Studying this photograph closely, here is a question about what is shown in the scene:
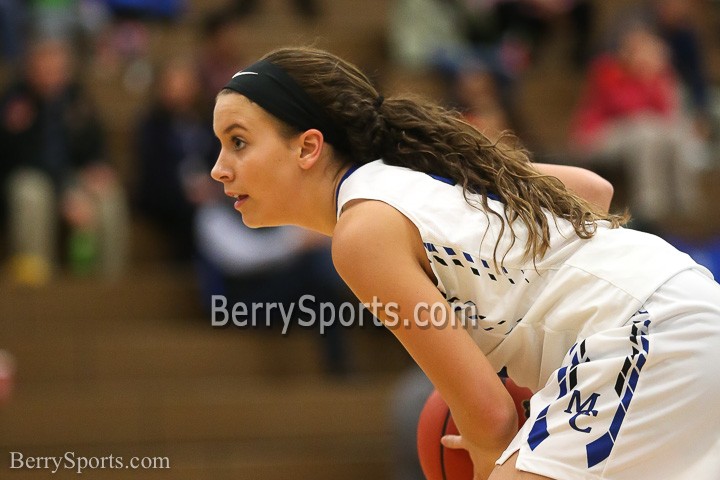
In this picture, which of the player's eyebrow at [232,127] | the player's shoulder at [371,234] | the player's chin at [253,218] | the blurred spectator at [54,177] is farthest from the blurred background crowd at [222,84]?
the player's shoulder at [371,234]

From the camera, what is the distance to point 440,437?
3078 mm

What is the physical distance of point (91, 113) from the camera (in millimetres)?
8141

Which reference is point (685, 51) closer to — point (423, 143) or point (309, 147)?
point (423, 143)

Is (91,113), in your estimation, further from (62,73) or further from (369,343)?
(369,343)

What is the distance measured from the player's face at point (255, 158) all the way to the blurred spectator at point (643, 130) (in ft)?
18.5

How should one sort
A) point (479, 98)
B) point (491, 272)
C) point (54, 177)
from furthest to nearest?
point (479, 98) → point (54, 177) → point (491, 272)

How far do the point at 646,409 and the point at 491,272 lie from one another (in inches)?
19.8

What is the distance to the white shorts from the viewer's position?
97.3 inches

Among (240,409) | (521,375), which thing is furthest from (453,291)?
(240,409)

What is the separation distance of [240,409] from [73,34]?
4397mm

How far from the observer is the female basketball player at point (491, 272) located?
2488 millimetres

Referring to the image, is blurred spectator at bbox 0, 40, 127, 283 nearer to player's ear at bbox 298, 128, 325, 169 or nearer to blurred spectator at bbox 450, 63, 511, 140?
blurred spectator at bbox 450, 63, 511, 140

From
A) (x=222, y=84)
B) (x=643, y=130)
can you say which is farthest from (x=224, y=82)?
(x=643, y=130)

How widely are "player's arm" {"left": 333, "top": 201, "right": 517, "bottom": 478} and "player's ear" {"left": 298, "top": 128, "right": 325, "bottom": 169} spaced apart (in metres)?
0.31
